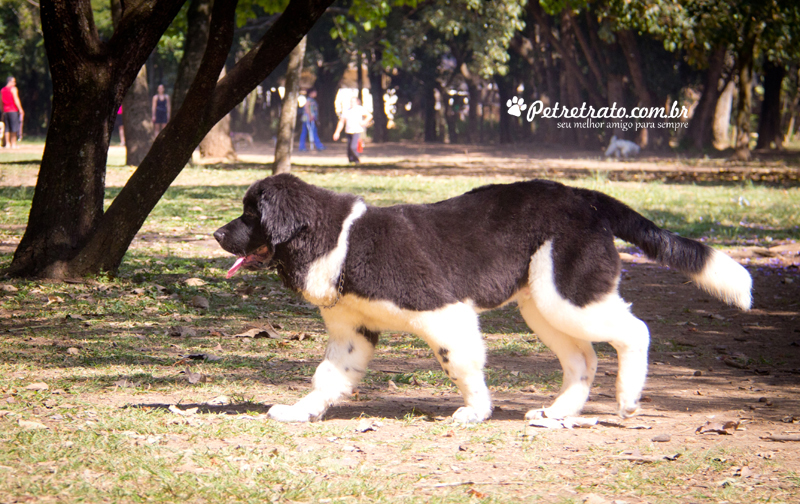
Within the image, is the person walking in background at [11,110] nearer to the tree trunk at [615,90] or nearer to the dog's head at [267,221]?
the tree trunk at [615,90]

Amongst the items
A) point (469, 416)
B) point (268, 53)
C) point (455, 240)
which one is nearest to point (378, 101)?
point (268, 53)

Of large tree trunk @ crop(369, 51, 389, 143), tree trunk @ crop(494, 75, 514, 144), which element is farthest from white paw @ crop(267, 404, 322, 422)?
tree trunk @ crop(494, 75, 514, 144)

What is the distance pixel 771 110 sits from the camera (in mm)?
35500

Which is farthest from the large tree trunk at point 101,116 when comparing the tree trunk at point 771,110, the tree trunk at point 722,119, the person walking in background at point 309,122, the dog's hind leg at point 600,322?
the tree trunk at point 722,119

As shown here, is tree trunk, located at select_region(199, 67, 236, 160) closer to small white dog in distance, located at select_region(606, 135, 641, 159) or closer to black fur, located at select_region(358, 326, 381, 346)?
small white dog in distance, located at select_region(606, 135, 641, 159)

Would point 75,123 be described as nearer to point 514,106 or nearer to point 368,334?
point 368,334

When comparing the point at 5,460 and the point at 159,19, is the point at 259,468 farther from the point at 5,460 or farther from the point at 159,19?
→ the point at 159,19

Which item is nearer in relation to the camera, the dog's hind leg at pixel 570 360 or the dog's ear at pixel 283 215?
the dog's ear at pixel 283 215

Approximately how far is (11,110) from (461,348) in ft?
87.7

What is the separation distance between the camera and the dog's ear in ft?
14.5

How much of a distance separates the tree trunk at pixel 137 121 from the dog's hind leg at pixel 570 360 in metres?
15.4

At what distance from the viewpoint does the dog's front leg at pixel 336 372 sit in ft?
15.2

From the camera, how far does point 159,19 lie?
7.52 metres

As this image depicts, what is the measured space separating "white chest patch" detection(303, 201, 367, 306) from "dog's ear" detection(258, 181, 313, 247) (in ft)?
0.69
